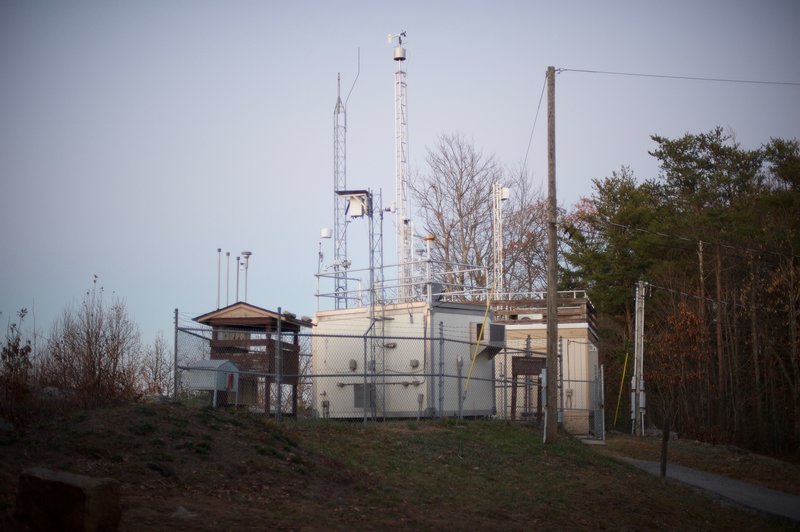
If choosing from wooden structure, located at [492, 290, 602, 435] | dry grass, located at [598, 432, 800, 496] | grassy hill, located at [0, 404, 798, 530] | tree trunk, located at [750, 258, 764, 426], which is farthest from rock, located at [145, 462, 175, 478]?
tree trunk, located at [750, 258, 764, 426]

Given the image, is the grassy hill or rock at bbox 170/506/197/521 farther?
the grassy hill

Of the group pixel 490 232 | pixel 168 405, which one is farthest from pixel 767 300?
pixel 168 405

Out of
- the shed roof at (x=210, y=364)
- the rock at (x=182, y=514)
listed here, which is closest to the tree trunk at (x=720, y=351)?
the shed roof at (x=210, y=364)

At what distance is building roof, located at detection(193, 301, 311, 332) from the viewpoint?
2027 cm

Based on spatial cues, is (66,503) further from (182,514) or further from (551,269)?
(551,269)

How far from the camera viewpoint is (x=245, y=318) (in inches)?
804

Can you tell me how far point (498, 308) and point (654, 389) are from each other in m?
13.6

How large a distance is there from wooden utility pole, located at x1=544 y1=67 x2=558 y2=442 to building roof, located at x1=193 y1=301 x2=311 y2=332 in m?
5.65

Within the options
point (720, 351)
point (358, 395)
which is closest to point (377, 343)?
point (358, 395)

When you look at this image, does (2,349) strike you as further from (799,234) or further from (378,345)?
(799,234)

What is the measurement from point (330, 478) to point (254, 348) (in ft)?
26.7

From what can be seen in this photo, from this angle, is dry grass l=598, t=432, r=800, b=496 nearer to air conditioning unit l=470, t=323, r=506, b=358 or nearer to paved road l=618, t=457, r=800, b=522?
paved road l=618, t=457, r=800, b=522

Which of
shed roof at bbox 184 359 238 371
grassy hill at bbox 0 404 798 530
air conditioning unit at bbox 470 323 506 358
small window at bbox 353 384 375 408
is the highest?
air conditioning unit at bbox 470 323 506 358

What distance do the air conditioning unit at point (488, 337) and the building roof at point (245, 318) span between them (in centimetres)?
453
